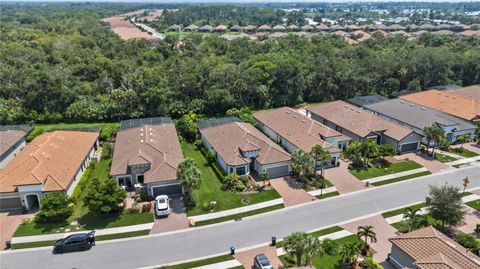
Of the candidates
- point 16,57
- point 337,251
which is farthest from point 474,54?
point 16,57

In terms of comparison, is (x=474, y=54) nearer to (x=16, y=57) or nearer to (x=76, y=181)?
(x=76, y=181)

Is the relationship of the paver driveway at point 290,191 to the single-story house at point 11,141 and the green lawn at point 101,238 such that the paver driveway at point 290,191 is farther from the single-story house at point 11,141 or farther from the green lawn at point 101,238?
the single-story house at point 11,141

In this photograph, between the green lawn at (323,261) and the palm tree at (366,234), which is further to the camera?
the palm tree at (366,234)

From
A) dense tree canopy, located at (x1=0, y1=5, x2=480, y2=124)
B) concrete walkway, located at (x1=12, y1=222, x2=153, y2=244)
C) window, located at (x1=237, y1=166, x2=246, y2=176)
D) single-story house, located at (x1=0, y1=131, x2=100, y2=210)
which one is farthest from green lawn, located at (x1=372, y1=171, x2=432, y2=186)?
single-story house, located at (x1=0, y1=131, x2=100, y2=210)

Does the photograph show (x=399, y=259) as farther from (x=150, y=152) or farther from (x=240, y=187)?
(x=150, y=152)

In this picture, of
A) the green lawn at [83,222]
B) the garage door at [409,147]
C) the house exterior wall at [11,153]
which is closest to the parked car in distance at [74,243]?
the green lawn at [83,222]
